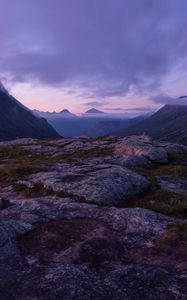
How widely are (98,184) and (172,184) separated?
8.68 meters

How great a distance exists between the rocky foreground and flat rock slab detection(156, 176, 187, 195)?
87 millimetres

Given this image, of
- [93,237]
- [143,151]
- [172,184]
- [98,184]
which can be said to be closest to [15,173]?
[98,184]

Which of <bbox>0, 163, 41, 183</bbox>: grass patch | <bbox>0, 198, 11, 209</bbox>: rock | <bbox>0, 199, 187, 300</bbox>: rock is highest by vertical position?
<bbox>0, 163, 41, 183</bbox>: grass patch

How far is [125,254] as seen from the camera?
17578 millimetres

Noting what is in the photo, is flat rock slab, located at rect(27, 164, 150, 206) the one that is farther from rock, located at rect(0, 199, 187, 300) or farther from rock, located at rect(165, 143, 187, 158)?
rock, located at rect(165, 143, 187, 158)

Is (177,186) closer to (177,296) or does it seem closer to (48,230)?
(48,230)

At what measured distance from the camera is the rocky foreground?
1416cm

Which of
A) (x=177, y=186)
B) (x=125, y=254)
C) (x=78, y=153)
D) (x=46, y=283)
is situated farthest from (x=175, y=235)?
(x=78, y=153)

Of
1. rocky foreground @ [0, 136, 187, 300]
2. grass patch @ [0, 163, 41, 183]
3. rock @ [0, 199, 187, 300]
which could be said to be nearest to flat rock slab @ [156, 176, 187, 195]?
rocky foreground @ [0, 136, 187, 300]

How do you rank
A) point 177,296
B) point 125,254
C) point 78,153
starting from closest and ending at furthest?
point 177,296
point 125,254
point 78,153

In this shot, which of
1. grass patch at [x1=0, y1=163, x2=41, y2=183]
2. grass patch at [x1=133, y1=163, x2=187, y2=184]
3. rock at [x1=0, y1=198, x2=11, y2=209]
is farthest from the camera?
grass patch at [x1=133, y1=163, x2=187, y2=184]

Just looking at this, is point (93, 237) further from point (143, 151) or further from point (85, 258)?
point (143, 151)

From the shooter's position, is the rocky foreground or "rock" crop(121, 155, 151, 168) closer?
the rocky foreground

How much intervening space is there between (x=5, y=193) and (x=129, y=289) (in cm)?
1871
